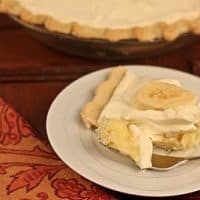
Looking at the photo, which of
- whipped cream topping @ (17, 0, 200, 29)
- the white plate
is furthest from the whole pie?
the white plate

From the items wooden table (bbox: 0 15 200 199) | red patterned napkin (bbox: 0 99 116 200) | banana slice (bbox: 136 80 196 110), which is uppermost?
wooden table (bbox: 0 15 200 199)

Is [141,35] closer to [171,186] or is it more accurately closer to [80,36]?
[80,36]

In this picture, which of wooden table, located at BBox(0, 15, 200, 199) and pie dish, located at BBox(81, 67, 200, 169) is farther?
wooden table, located at BBox(0, 15, 200, 199)

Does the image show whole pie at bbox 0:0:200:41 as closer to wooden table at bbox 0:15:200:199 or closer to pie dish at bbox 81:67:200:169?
wooden table at bbox 0:15:200:199

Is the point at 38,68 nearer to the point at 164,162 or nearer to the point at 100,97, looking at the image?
the point at 100,97

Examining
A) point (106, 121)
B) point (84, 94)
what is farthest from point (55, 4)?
point (106, 121)

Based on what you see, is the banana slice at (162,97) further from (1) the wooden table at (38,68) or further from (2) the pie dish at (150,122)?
(1) the wooden table at (38,68)

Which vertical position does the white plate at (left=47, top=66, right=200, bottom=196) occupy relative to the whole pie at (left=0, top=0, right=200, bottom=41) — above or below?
below
